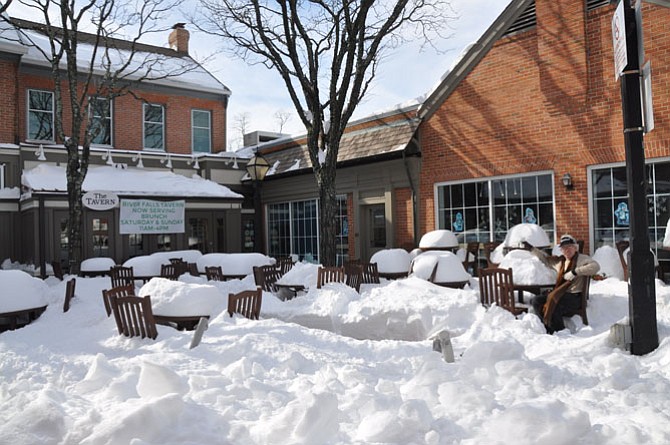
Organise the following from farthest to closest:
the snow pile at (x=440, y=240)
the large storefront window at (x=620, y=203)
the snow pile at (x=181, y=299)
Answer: the snow pile at (x=440, y=240)
the large storefront window at (x=620, y=203)
the snow pile at (x=181, y=299)

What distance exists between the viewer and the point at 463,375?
186 inches

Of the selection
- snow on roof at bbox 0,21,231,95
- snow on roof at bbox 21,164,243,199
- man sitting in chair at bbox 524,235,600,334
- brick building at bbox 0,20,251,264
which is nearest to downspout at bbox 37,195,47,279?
brick building at bbox 0,20,251,264

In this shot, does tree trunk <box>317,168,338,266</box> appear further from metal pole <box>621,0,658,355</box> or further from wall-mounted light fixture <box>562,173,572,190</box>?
metal pole <box>621,0,658,355</box>

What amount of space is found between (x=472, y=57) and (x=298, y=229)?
8316mm

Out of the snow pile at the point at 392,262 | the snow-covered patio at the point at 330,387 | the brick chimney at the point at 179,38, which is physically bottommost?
the snow-covered patio at the point at 330,387

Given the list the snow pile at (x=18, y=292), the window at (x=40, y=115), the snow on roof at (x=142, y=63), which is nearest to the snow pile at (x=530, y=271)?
the snow pile at (x=18, y=292)

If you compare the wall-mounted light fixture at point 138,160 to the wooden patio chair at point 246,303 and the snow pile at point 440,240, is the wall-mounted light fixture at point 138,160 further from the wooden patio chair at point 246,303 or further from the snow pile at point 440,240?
the wooden patio chair at point 246,303

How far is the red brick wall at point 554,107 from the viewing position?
1061cm

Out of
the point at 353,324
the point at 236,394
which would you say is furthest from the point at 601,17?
the point at 236,394

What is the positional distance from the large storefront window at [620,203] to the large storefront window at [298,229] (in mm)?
7434

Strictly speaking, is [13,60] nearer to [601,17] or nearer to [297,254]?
[297,254]

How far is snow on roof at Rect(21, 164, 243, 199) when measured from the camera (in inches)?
645

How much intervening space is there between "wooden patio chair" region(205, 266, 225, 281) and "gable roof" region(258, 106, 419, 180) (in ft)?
12.7

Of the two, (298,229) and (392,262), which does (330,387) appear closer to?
(392,262)
